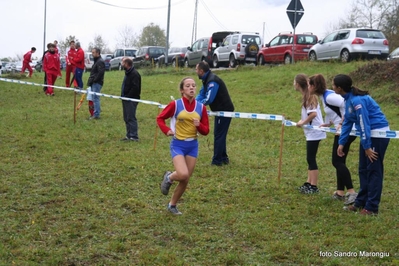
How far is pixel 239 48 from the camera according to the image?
26.0 metres

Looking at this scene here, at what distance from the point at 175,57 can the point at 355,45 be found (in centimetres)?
1305

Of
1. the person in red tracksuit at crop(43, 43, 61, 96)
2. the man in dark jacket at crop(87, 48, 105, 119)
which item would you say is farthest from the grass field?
the person in red tracksuit at crop(43, 43, 61, 96)

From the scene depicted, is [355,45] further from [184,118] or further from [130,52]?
[130,52]

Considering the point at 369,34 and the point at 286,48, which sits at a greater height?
the point at 369,34

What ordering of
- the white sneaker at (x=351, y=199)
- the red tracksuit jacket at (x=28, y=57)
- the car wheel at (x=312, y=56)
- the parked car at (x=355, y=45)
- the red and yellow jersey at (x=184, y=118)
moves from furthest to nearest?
1. the red tracksuit jacket at (x=28, y=57)
2. the car wheel at (x=312, y=56)
3. the parked car at (x=355, y=45)
4. the white sneaker at (x=351, y=199)
5. the red and yellow jersey at (x=184, y=118)

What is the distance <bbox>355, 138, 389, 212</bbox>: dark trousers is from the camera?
255 inches

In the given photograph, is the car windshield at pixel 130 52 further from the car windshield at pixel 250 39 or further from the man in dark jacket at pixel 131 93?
the man in dark jacket at pixel 131 93

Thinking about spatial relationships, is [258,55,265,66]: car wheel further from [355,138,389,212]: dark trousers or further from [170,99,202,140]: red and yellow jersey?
[170,99,202,140]: red and yellow jersey

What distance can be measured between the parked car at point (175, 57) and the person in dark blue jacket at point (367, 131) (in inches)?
941

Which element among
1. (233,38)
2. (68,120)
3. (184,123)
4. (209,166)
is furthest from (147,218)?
(233,38)

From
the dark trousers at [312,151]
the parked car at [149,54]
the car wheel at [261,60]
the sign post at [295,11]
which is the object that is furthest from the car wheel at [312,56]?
the dark trousers at [312,151]

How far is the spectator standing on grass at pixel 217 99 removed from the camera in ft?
30.8

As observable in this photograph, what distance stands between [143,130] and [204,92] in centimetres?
430

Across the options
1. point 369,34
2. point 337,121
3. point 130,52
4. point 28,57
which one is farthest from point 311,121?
point 130,52
